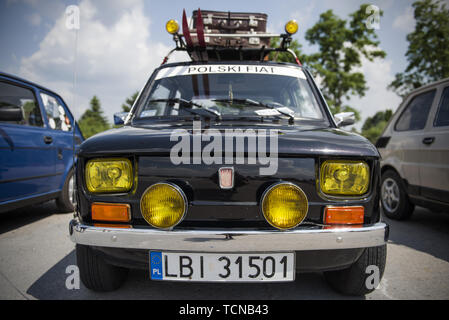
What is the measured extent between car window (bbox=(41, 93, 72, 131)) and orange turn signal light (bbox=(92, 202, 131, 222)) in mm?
3099

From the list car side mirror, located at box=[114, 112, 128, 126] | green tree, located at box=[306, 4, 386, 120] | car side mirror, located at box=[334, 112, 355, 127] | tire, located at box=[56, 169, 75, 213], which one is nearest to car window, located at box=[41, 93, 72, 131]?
tire, located at box=[56, 169, 75, 213]

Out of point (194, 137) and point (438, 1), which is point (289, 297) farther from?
point (438, 1)

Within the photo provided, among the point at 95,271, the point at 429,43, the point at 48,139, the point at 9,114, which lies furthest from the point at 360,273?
the point at 429,43

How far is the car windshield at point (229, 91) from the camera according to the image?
94.8 inches

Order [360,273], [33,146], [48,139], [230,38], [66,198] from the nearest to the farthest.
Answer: [360,273] → [230,38] → [33,146] → [48,139] → [66,198]

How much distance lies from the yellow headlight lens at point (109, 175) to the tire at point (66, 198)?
3074mm

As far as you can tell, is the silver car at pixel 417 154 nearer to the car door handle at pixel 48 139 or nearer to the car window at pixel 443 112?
the car window at pixel 443 112

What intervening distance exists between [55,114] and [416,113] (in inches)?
195

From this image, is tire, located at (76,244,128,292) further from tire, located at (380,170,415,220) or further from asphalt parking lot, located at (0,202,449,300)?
tire, located at (380,170,415,220)

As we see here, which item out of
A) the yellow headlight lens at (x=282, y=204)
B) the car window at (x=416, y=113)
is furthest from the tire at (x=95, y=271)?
the car window at (x=416, y=113)

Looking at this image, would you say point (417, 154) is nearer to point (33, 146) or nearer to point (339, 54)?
point (33, 146)

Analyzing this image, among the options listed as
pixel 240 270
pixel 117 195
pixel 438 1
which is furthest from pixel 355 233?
pixel 438 1

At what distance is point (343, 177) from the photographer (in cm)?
162

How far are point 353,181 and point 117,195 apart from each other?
1.26 meters
